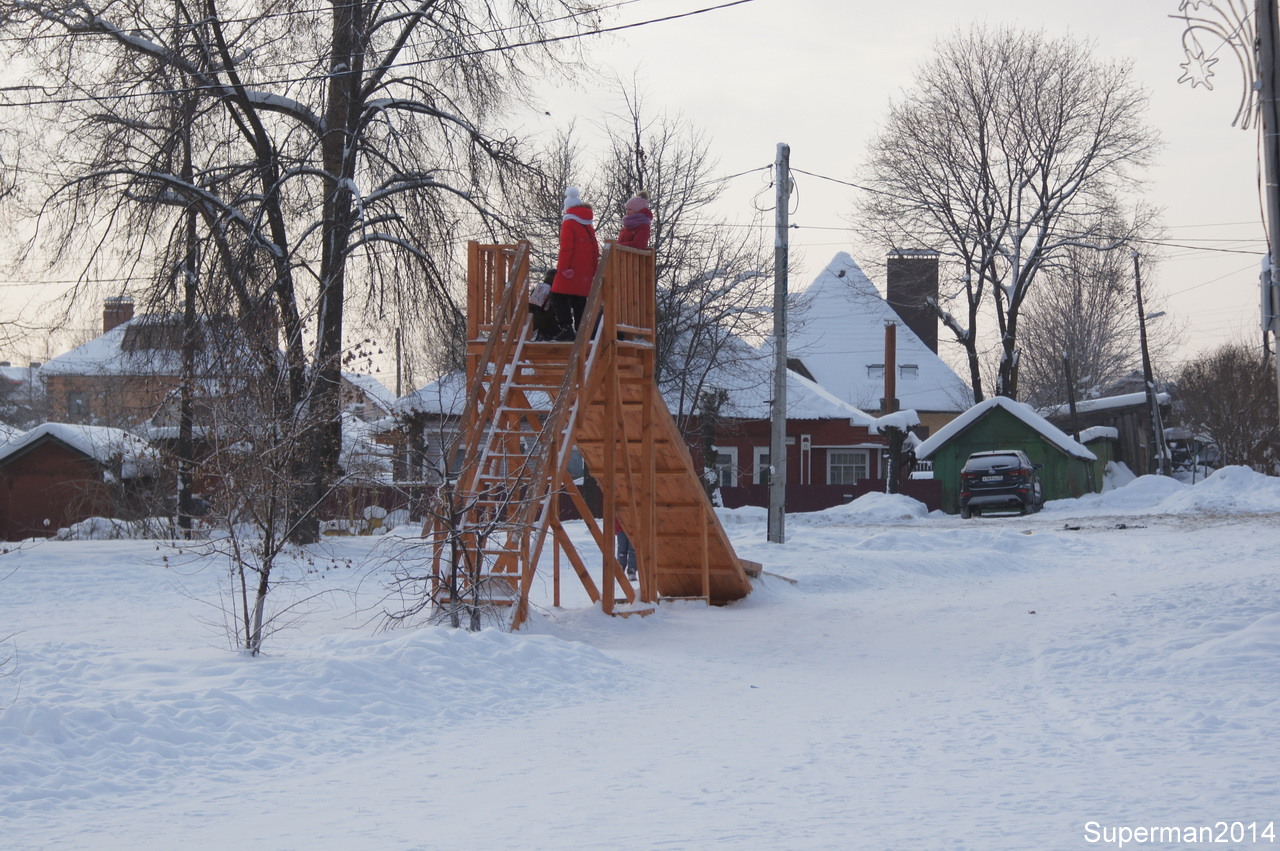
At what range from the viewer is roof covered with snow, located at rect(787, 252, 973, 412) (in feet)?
185

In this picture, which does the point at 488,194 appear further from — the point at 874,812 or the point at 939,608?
the point at 874,812

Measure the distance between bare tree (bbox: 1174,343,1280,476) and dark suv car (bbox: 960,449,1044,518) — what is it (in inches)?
593

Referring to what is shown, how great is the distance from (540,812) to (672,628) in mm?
6817

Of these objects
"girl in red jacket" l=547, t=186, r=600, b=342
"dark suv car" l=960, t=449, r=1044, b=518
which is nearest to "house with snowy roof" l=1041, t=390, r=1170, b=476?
"dark suv car" l=960, t=449, r=1044, b=518

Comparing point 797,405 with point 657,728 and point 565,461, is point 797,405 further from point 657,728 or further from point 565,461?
point 657,728

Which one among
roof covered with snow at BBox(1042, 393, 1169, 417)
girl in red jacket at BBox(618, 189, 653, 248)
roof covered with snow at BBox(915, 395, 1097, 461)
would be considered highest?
roof covered with snow at BBox(1042, 393, 1169, 417)

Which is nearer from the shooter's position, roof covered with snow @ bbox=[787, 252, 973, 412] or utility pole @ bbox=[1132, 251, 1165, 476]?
utility pole @ bbox=[1132, 251, 1165, 476]

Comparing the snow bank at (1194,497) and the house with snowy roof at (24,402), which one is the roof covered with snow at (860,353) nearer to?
the snow bank at (1194,497)

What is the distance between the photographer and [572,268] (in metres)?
12.5

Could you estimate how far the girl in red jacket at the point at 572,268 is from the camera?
1238 cm

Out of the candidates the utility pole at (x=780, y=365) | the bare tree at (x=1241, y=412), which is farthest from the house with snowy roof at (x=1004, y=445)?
the utility pole at (x=780, y=365)

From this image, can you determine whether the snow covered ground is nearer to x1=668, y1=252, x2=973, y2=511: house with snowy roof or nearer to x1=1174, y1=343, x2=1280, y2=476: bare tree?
x1=668, y1=252, x2=973, y2=511: house with snowy roof

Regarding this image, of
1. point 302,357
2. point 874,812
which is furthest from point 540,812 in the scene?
point 302,357

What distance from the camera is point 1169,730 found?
6.92 meters
